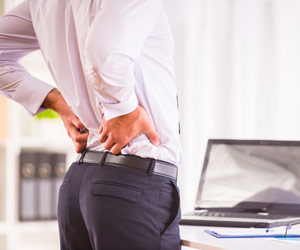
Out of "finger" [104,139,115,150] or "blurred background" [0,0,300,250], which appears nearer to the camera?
"finger" [104,139,115,150]

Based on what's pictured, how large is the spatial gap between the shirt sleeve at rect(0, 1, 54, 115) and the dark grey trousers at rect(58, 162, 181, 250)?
367 mm

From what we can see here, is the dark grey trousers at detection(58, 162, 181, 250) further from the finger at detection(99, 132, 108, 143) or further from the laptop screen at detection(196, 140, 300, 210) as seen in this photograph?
the laptop screen at detection(196, 140, 300, 210)

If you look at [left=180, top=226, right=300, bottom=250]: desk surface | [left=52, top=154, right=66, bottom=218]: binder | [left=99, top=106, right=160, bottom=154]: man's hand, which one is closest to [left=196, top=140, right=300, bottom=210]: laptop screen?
[left=180, top=226, right=300, bottom=250]: desk surface

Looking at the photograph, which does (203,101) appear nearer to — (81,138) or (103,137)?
(81,138)

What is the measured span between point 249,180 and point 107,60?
0.90 m

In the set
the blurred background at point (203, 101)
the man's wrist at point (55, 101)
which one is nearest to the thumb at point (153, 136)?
the man's wrist at point (55, 101)

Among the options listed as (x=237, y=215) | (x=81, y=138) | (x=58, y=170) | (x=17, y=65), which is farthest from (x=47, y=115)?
(x=81, y=138)

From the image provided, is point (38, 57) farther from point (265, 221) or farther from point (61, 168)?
point (265, 221)

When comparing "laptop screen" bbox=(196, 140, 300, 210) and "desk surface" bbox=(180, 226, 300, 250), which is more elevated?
"laptop screen" bbox=(196, 140, 300, 210)

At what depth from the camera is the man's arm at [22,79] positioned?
152cm

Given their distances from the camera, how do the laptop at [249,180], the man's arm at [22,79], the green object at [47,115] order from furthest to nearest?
1. the green object at [47,115]
2. the laptop at [249,180]
3. the man's arm at [22,79]

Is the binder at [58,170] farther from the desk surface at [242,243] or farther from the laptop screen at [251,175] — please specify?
the desk surface at [242,243]

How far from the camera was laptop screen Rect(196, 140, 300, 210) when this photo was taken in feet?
6.01

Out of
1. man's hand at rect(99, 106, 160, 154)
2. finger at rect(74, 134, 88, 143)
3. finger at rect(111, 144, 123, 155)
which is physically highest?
man's hand at rect(99, 106, 160, 154)
